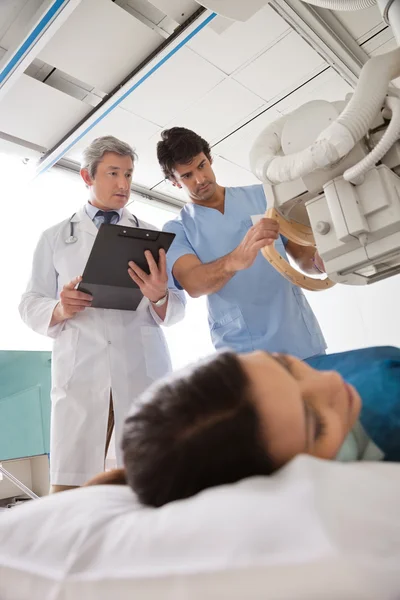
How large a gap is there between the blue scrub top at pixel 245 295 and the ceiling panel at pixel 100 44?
1.19 meters

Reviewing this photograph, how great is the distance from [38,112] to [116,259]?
1.75 metres

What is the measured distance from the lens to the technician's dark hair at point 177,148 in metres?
1.79

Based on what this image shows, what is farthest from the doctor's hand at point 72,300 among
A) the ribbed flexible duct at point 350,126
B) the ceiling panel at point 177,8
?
the ceiling panel at point 177,8

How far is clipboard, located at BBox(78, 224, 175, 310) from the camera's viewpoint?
1.44 meters

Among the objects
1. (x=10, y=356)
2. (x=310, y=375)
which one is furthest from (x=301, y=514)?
(x=10, y=356)

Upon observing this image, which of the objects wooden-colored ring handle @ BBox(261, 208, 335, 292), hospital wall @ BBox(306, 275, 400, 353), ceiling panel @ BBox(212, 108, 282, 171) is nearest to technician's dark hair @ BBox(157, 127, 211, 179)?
wooden-colored ring handle @ BBox(261, 208, 335, 292)

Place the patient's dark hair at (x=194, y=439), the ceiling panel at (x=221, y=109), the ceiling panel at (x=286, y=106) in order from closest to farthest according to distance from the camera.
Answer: the patient's dark hair at (x=194, y=439)
the ceiling panel at (x=221, y=109)
the ceiling panel at (x=286, y=106)

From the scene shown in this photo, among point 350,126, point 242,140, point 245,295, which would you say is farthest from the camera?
point 242,140

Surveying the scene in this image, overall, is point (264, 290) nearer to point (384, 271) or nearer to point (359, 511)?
point (384, 271)

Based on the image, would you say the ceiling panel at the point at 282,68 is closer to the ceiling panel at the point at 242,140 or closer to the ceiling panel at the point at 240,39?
the ceiling panel at the point at 240,39

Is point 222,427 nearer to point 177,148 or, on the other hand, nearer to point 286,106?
point 177,148

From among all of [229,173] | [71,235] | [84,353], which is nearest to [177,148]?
[71,235]

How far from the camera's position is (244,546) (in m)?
0.38

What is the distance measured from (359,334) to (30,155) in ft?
9.02
